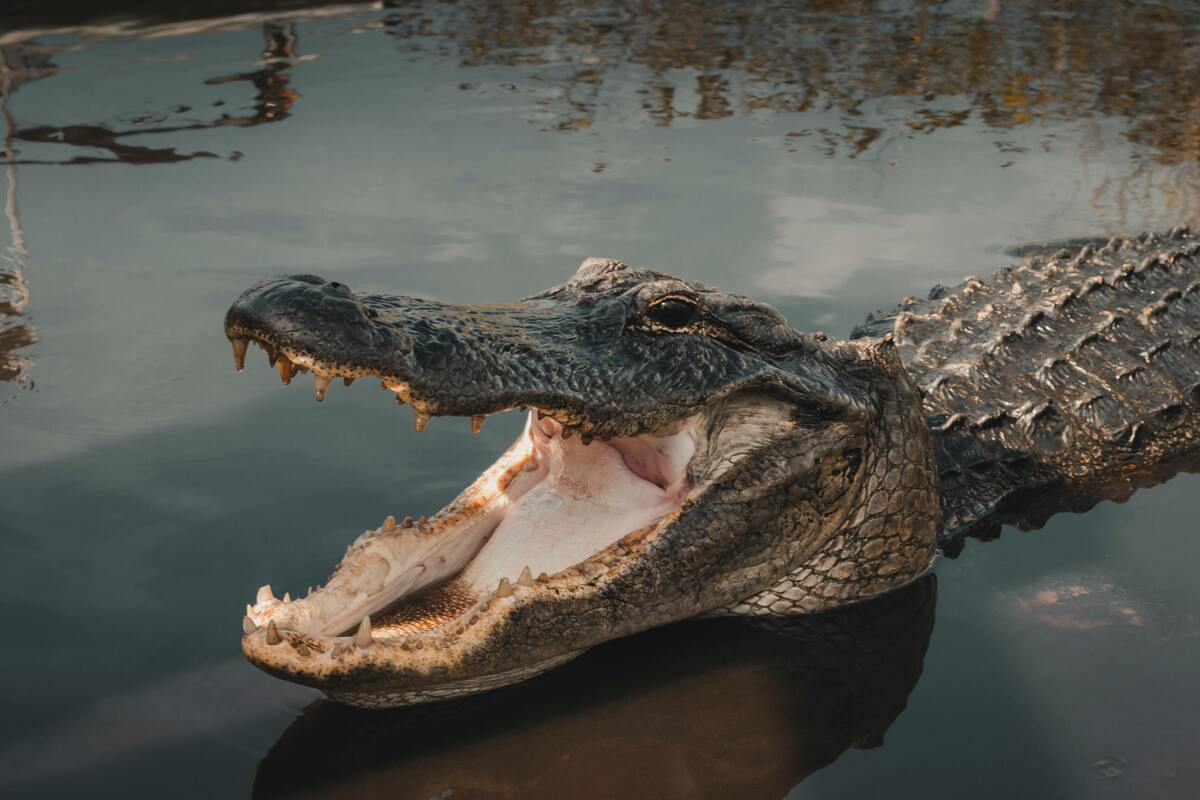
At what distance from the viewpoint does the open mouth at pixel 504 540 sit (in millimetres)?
2879

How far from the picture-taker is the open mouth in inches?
113

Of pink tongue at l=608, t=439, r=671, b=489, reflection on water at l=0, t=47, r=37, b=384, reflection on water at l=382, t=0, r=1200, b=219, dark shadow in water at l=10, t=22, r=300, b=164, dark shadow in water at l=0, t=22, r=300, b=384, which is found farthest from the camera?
reflection on water at l=382, t=0, r=1200, b=219

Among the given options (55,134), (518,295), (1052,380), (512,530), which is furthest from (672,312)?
(55,134)

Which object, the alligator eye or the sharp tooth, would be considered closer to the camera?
the sharp tooth

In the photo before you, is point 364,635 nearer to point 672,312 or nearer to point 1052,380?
point 672,312

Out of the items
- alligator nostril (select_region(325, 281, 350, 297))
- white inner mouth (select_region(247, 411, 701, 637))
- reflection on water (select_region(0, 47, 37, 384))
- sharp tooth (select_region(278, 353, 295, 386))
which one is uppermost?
alligator nostril (select_region(325, 281, 350, 297))

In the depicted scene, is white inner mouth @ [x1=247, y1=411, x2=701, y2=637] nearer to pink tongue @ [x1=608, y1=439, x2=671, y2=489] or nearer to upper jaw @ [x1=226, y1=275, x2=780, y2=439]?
pink tongue @ [x1=608, y1=439, x2=671, y2=489]

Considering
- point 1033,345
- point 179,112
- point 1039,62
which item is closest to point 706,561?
point 1033,345

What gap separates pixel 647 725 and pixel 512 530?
65 centimetres

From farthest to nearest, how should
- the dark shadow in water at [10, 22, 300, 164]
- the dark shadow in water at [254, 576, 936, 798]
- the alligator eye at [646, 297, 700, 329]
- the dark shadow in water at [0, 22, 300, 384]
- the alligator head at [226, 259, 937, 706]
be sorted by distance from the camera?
the dark shadow in water at [10, 22, 300, 164], the dark shadow in water at [0, 22, 300, 384], the alligator eye at [646, 297, 700, 329], the dark shadow in water at [254, 576, 936, 798], the alligator head at [226, 259, 937, 706]

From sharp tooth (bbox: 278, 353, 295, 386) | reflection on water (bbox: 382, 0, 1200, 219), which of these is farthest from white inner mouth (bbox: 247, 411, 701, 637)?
reflection on water (bbox: 382, 0, 1200, 219)

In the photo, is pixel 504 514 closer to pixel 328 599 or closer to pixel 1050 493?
pixel 328 599

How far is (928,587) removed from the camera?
3.79 m

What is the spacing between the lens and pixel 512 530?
10.9 feet
